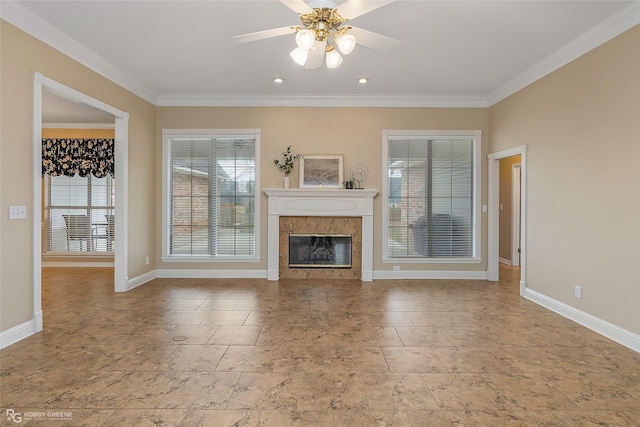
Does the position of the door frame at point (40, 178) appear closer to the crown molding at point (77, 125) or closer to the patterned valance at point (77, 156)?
the patterned valance at point (77, 156)

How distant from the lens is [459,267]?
5660 millimetres

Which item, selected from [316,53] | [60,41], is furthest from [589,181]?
[60,41]

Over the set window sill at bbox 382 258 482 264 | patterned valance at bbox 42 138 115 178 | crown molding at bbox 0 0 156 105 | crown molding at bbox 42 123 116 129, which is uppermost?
crown molding at bbox 0 0 156 105

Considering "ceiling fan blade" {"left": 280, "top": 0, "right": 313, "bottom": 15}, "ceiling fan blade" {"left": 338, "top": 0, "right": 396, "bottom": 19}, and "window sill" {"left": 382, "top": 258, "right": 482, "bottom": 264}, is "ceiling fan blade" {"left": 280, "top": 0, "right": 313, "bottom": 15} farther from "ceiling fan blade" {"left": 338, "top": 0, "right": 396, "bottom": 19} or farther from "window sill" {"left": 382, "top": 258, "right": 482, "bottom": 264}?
"window sill" {"left": 382, "top": 258, "right": 482, "bottom": 264}

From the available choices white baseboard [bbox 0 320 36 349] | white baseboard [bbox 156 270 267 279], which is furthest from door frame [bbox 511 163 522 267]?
white baseboard [bbox 0 320 36 349]

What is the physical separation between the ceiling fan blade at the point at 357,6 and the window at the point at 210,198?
352 cm

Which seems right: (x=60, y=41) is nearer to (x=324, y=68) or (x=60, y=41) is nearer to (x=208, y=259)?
(x=324, y=68)

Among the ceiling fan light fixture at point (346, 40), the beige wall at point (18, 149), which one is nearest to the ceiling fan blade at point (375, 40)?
the ceiling fan light fixture at point (346, 40)

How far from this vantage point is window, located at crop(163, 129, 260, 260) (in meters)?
5.68

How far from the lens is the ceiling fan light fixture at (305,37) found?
2485 mm

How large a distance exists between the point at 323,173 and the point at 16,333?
4132 mm

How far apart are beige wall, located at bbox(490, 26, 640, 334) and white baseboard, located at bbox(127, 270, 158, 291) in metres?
5.52

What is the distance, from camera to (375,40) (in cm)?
275

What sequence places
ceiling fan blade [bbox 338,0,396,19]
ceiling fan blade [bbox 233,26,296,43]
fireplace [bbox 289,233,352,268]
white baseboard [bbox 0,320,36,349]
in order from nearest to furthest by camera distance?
1. ceiling fan blade [bbox 338,0,396,19]
2. ceiling fan blade [bbox 233,26,296,43]
3. white baseboard [bbox 0,320,36,349]
4. fireplace [bbox 289,233,352,268]
